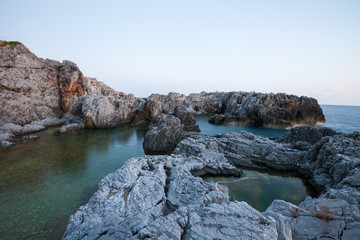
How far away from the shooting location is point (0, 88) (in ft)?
120

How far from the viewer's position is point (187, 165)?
1619cm

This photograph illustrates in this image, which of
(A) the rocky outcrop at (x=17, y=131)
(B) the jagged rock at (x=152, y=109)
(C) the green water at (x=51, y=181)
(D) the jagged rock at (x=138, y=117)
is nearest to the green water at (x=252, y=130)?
(B) the jagged rock at (x=152, y=109)

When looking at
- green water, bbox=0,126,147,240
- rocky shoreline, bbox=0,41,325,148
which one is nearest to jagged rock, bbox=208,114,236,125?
rocky shoreline, bbox=0,41,325,148

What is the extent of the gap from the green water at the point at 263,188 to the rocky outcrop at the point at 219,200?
41.1 inches

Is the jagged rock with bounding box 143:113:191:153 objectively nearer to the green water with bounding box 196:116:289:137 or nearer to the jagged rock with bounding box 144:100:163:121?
the green water with bounding box 196:116:289:137

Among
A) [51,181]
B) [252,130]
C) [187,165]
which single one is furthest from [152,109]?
[187,165]

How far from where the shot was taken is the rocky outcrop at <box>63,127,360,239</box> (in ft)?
21.0

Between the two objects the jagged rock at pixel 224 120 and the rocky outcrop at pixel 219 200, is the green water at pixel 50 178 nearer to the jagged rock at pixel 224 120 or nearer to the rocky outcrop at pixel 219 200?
the rocky outcrop at pixel 219 200

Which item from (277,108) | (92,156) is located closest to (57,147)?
(92,156)

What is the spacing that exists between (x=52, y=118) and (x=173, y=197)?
146 feet

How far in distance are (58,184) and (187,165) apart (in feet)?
39.6

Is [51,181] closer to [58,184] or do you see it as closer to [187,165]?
[58,184]

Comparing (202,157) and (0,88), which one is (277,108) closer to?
(202,157)

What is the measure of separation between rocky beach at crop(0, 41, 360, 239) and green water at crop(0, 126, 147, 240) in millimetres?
2763
